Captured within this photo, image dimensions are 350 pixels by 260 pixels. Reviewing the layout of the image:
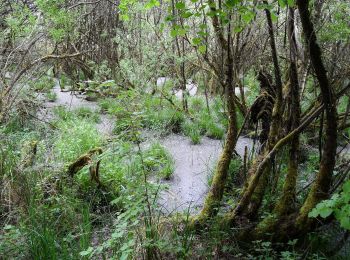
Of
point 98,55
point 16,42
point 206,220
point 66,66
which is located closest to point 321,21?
point 206,220

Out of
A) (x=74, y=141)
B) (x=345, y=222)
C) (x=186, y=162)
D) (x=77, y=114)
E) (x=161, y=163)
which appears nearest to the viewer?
(x=345, y=222)

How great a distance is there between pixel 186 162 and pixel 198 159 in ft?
0.56

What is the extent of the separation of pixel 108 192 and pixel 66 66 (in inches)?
232

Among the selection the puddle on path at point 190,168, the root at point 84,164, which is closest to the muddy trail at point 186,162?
the puddle on path at point 190,168

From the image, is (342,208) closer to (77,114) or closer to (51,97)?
(77,114)

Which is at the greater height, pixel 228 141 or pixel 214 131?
pixel 228 141

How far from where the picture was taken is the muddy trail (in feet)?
13.5

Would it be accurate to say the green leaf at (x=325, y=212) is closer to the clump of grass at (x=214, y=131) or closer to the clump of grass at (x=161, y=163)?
the clump of grass at (x=161, y=163)

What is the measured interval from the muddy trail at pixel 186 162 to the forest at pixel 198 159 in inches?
1.0

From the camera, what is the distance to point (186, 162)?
204 inches

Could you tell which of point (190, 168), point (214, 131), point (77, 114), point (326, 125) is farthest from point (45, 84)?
point (326, 125)

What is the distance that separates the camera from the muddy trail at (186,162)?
411cm

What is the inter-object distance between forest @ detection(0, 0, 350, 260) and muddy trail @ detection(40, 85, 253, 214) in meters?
0.03

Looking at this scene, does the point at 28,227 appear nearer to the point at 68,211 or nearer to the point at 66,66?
the point at 68,211
